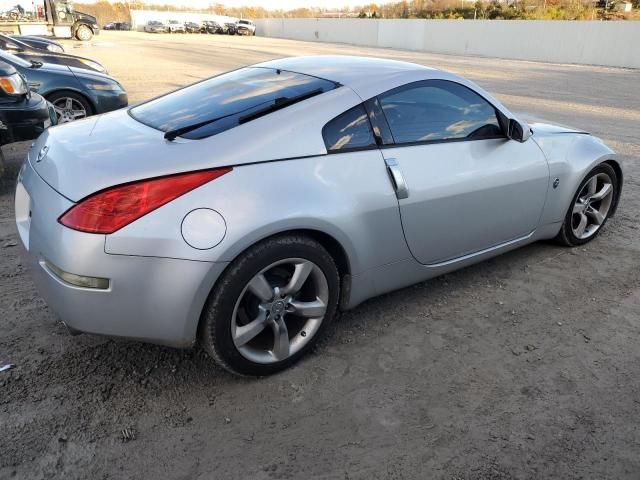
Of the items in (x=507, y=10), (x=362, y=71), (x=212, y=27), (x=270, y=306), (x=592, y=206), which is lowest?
(x=212, y=27)

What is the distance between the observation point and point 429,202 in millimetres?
3082

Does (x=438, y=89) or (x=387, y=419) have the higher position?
(x=438, y=89)

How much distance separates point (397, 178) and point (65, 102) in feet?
21.2

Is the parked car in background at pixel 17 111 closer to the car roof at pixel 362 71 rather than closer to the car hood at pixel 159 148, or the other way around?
the car hood at pixel 159 148

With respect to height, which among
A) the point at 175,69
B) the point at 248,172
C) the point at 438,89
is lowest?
the point at 175,69

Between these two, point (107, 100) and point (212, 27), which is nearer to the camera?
point (107, 100)

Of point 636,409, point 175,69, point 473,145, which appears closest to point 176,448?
point 636,409

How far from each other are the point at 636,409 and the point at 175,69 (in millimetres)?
17164

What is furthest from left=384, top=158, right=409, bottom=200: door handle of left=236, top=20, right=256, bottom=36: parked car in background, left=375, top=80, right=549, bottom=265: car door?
left=236, top=20, right=256, bottom=36: parked car in background

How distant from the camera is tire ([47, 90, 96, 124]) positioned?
7574mm

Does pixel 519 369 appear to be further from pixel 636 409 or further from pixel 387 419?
pixel 387 419

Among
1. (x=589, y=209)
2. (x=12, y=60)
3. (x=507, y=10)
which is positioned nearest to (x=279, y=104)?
(x=589, y=209)

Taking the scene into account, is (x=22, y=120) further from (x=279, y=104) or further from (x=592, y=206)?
(x=592, y=206)

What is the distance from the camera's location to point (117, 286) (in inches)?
90.2
